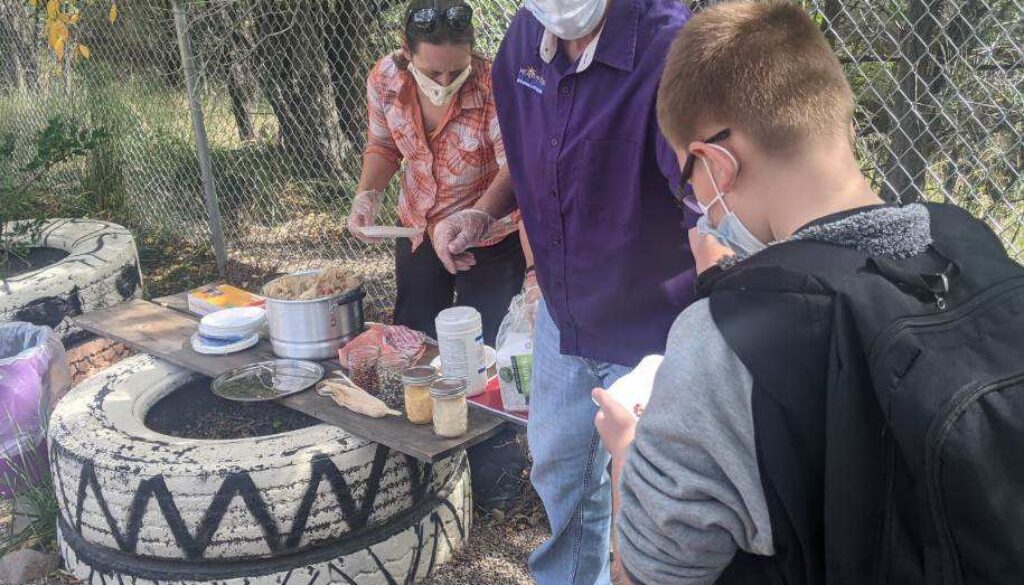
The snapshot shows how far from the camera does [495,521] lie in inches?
134

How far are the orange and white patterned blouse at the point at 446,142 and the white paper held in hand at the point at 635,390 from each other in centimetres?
167

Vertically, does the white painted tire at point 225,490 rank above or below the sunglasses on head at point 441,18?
below

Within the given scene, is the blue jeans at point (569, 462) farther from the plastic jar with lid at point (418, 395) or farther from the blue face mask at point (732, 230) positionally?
the blue face mask at point (732, 230)

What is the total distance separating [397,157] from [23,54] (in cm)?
589

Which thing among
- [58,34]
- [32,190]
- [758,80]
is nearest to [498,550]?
[758,80]

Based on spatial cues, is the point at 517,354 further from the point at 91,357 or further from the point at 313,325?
the point at 91,357

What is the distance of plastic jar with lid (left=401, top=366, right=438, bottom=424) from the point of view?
9.00 ft

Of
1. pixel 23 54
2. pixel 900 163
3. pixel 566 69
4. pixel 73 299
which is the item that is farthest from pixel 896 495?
pixel 23 54

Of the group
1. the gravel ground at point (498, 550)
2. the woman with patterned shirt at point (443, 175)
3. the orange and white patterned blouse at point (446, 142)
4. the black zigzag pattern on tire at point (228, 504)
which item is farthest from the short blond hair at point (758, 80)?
the gravel ground at point (498, 550)

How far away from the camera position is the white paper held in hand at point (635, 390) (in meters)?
1.64

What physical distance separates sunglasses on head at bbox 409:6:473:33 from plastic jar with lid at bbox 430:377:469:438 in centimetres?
125

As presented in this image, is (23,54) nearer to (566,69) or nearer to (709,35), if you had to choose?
(566,69)

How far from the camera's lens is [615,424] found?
161cm

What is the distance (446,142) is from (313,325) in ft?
2.75
